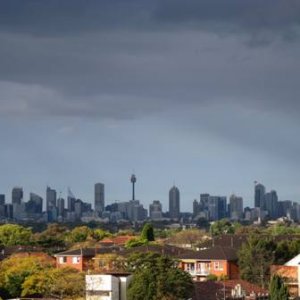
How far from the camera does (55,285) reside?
146 feet

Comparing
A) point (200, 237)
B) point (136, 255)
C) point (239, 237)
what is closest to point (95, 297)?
point (136, 255)

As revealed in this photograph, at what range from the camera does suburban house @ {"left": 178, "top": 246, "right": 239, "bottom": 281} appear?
54.7 m

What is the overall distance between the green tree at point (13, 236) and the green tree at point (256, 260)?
2802cm

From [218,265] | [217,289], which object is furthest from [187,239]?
[217,289]

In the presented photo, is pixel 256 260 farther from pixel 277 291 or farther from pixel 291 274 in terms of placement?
pixel 277 291

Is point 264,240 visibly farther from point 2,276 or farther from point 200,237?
point 200,237

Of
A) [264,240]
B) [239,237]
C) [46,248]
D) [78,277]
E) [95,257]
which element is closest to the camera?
[78,277]

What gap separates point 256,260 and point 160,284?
38.9 feet

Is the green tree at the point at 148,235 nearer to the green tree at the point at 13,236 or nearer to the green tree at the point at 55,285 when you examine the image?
the green tree at the point at 13,236

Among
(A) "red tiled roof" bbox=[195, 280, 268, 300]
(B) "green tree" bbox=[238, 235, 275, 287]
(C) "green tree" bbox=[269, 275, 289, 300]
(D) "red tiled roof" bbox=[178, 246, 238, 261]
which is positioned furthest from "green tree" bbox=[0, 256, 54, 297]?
(C) "green tree" bbox=[269, 275, 289, 300]

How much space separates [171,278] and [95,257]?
17026 mm

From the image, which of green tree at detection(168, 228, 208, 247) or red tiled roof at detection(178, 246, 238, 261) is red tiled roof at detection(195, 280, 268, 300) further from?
green tree at detection(168, 228, 208, 247)

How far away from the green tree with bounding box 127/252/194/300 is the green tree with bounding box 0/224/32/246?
3467cm

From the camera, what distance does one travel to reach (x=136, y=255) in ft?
158
